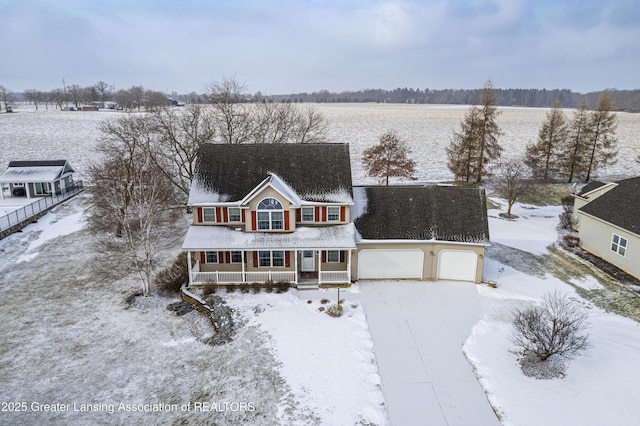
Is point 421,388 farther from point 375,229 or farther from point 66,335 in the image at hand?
point 66,335

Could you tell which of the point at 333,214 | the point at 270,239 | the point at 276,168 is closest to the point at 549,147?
the point at 333,214

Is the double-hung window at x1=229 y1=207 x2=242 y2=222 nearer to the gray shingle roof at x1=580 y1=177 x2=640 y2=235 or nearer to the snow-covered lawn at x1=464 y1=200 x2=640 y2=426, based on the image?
the snow-covered lawn at x1=464 y1=200 x2=640 y2=426

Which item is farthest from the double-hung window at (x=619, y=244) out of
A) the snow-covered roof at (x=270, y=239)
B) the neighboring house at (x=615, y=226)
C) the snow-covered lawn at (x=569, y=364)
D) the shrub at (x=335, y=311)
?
the shrub at (x=335, y=311)

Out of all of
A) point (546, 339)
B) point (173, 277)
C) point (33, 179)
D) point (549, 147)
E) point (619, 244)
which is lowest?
point (173, 277)

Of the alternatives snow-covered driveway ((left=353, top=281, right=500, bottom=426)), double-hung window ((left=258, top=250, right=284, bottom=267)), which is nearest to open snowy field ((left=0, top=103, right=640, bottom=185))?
double-hung window ((left=258, top=250, right=284, bottom=267))

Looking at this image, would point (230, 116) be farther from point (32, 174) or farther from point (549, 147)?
point (549, 147)

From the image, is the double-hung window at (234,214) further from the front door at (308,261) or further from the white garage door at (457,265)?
the white garage door at (457,265)
